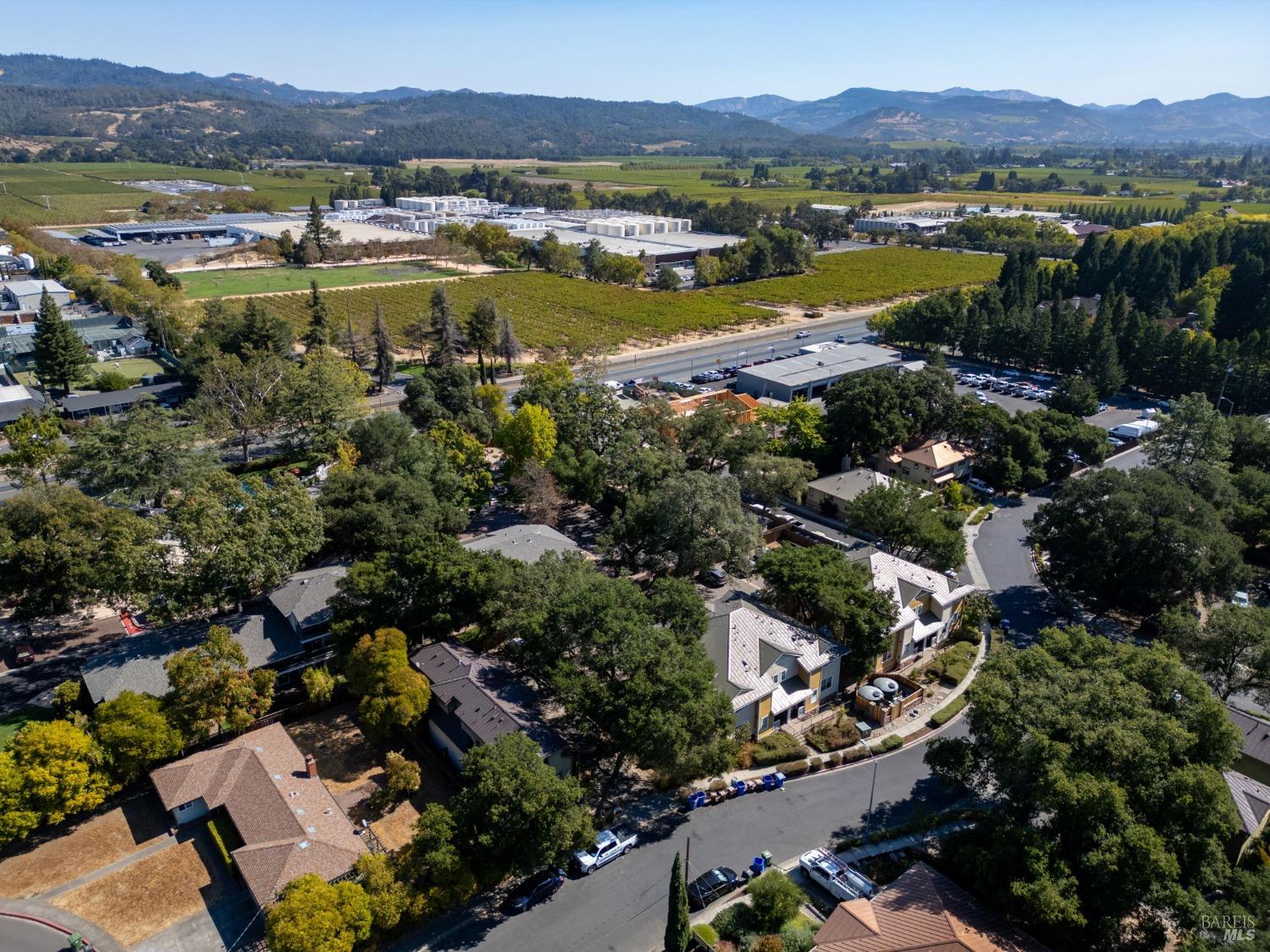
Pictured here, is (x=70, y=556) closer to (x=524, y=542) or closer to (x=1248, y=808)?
(x=524, y=542)

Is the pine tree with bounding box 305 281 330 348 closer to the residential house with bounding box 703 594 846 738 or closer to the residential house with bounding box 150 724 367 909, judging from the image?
the residential house with bounding box 150 724 367 909

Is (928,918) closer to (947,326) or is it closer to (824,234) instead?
(947,326)

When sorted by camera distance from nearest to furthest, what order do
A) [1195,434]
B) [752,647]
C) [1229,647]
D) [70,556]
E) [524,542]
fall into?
[1229,647] < [752,647] < [70,556] < [524,542] < [1195,434]

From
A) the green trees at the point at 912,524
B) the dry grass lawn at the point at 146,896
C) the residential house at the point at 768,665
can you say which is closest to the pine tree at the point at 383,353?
the green trees at the point at 912,524

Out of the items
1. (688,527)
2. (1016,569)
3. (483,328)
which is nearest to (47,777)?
(688,527)

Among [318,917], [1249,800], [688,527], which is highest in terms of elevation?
[688,527]

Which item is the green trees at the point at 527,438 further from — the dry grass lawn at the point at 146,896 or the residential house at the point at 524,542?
the dry grass lawn at the point at 146,896
